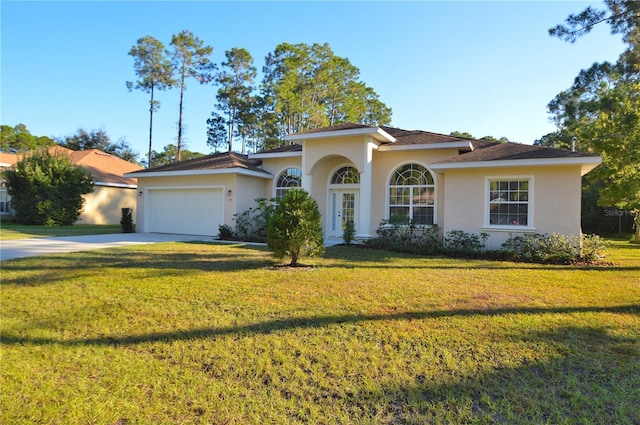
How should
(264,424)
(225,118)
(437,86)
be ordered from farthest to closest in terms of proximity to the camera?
(225,118) → (437,86) → (264,424)

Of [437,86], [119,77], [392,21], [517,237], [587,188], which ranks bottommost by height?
[517,237]

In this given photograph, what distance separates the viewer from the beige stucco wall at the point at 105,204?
24.7 meters

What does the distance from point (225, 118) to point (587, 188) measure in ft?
105

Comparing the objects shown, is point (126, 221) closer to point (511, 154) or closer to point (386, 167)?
point (386, 167)

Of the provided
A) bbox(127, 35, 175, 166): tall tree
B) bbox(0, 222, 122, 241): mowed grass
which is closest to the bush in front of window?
bbox(0, 222, 122, 241): mowed grass

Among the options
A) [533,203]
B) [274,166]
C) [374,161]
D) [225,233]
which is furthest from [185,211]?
[533,203]

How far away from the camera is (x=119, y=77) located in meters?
32.8

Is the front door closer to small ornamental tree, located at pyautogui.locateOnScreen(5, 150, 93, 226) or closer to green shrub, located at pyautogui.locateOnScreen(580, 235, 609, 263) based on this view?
green shrub, located at pyautogui.locateOnScreen(580, 235, 609, 263)

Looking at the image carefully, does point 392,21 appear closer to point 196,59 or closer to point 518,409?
point 518,409

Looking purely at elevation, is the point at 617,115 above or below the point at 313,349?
above

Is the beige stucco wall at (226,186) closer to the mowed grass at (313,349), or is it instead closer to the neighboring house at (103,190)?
the mowed grass at (313,349)

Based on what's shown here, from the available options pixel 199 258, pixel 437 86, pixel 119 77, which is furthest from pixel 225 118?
pixel 199 258

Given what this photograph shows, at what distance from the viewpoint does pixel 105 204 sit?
25984mm

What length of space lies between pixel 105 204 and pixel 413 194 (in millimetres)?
23340
